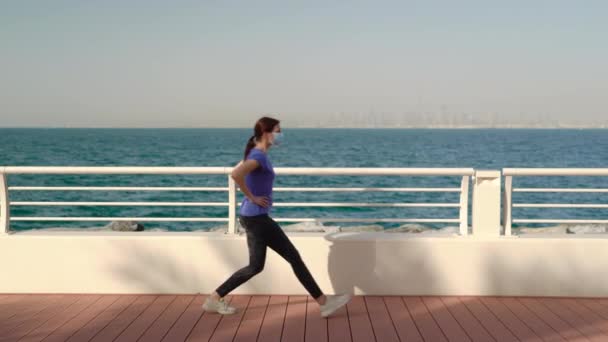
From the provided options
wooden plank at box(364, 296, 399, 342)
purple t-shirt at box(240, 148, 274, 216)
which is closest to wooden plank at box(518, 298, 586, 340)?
wooden plank at box(364, 296, 399, 342)

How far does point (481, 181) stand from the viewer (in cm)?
567

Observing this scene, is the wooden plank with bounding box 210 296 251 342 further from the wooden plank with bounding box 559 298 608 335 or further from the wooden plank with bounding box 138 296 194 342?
the wooden plank with bounding box 559 298 608 335

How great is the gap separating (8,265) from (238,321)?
2.29m

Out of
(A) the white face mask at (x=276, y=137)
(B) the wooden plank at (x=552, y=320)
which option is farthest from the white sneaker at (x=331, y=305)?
(B) the wooden plank at (x=552, y=320)

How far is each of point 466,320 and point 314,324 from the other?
3.92ft

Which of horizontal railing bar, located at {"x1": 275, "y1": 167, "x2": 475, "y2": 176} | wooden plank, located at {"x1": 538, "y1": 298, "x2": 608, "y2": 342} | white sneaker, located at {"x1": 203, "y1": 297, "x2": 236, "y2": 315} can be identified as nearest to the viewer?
wooden plank, located at {"x1": 538, "y1": 298, "x2": 608, "y2": 342}

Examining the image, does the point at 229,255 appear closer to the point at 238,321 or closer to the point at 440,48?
the point at 238,321

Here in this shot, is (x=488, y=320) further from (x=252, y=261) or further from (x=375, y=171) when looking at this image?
(x=252, y=261)

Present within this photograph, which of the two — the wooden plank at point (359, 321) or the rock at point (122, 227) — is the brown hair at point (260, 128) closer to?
the wooden plank at point (359, 321)

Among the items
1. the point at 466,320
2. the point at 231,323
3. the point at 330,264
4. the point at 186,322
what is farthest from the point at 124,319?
the point at 466,320

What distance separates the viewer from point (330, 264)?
559cm

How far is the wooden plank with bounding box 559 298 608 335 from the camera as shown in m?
4.80

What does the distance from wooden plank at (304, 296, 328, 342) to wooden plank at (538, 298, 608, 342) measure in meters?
1.90

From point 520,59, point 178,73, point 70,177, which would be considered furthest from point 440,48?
point 70,177
